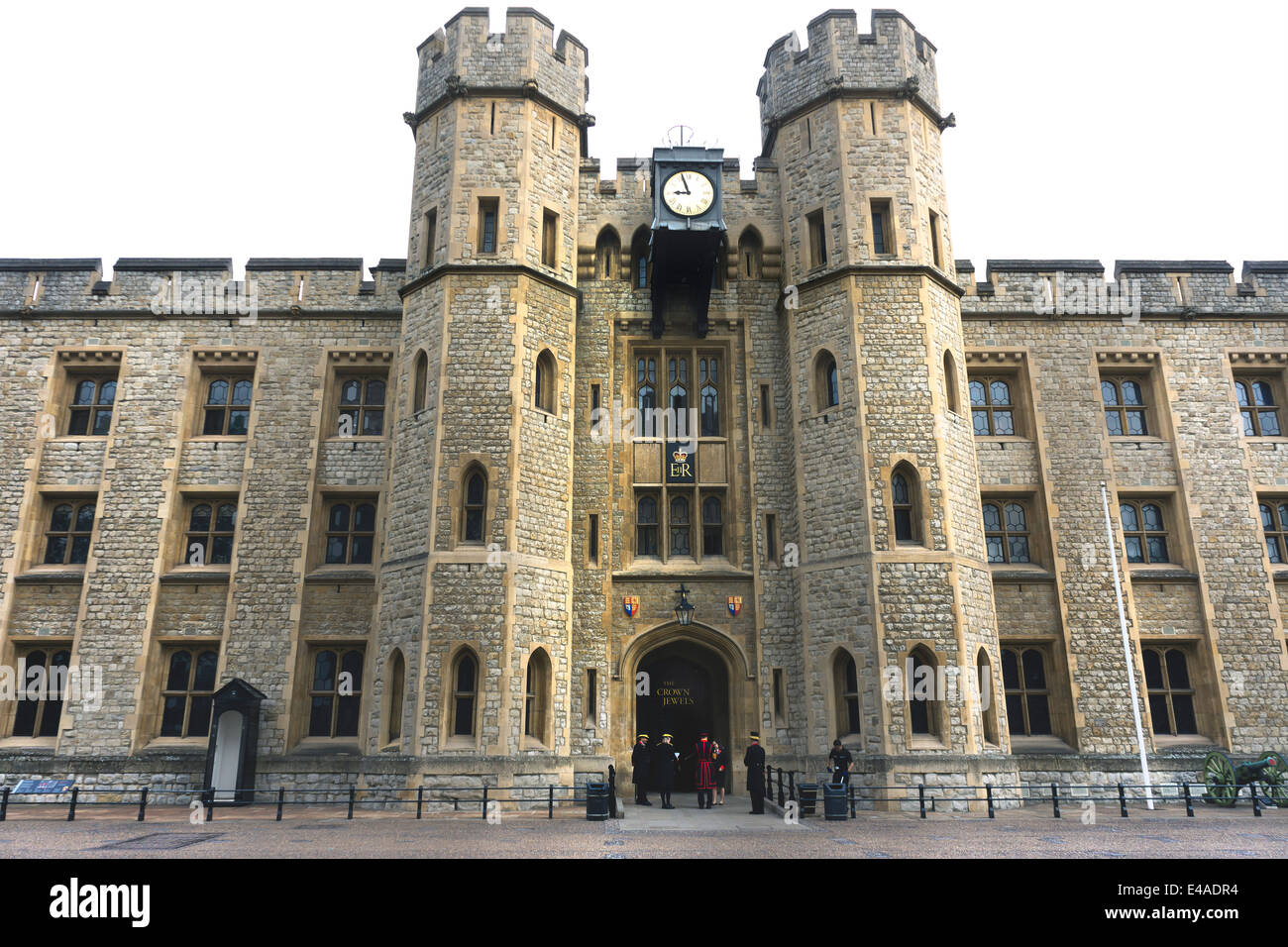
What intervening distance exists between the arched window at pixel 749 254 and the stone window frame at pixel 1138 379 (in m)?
8.35

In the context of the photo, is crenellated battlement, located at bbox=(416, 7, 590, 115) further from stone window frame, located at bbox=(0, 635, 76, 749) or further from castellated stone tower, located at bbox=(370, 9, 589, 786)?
stone window frame, located at bbox=(0, 635, 76, 749)

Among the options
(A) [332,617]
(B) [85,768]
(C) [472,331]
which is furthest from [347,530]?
(B) [85,768]

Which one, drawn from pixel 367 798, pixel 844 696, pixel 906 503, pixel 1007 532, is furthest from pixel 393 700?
pixel 1007 532

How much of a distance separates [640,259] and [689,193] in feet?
8.98

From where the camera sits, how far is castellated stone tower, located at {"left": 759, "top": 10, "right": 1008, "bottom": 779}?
15594mm

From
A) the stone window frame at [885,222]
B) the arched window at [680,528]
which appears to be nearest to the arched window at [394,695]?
the arched window at [680,528]

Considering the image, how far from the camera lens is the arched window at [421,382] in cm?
1759

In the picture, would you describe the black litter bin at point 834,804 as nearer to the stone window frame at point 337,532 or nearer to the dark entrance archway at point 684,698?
the dark entrance archway at point 684,698

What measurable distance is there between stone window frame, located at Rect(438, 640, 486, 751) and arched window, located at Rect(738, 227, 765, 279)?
35.4 ft

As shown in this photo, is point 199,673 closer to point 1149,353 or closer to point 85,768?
point 85,768

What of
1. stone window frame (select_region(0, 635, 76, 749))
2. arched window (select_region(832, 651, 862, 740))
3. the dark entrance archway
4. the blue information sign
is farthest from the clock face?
the blue information sign

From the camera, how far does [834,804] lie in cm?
1323

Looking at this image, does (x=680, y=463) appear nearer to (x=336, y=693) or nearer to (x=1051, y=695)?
(x=336, y=693)

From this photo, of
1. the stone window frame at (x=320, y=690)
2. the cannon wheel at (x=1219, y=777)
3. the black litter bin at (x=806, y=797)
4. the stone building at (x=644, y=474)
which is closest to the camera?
the black litter bin at (x=806, y=797)
